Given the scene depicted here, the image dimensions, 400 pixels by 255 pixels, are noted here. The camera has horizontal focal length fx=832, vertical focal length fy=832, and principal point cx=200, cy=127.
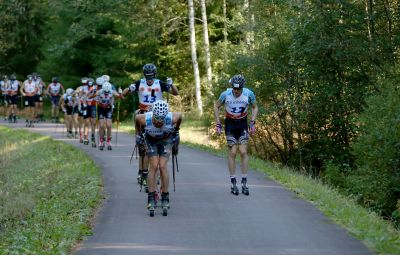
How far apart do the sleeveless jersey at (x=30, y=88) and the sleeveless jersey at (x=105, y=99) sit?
1189 cm

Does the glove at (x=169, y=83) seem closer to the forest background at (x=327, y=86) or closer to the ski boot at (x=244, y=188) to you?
the ski boot at (x=244, y=188)

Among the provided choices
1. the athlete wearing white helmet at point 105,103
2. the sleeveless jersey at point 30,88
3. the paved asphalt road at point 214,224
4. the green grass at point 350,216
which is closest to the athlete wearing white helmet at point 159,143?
the paved asphalt road at point 214,224

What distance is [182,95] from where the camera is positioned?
4159cm

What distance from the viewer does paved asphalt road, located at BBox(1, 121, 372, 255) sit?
10.2 meters

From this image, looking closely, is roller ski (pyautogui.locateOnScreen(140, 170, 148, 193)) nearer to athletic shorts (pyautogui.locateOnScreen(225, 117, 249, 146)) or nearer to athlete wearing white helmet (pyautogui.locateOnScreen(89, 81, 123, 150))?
athletic shorts (pyautogui.locateOnScreen(225, 117, 249, 146))

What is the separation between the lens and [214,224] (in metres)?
11.8

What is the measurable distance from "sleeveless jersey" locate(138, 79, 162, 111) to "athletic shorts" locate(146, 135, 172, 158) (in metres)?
2.88

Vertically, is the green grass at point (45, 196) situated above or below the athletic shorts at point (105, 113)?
below

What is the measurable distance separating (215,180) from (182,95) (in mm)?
24953

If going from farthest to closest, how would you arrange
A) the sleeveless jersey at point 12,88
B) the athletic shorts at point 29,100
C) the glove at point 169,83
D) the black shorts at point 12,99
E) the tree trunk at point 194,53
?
the tree trunk at point 194,53, the black shorts at point 12,99, the sleeveless jersey at point 12,88, the athletic shorts at point 29,100, the glove at point 169,83

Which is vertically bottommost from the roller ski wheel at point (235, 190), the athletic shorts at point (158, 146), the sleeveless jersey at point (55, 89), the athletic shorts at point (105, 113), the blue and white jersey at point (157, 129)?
the roller ski wheel at point (235, 190)

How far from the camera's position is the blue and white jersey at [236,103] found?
48.6 ft

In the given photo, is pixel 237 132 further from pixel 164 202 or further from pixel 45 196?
pixel 45 196

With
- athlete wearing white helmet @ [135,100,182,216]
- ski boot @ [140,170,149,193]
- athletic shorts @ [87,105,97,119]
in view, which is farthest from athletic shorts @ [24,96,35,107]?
athlete wearing white helmet @ [135,100,182,216]
